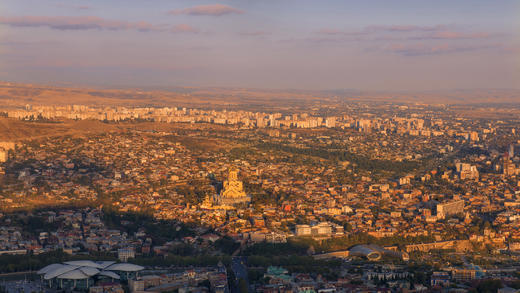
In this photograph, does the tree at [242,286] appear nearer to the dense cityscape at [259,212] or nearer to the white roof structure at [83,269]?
the dense cityscape at [259,212]

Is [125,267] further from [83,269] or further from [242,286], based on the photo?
[242,286]

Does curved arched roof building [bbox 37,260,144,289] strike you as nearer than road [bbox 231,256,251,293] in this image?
Yes

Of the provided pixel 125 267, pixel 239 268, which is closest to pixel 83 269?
pixel 125 267

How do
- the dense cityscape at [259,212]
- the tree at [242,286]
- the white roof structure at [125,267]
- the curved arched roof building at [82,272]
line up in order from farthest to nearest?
the dense cityscape at [259,212]
the white roof structure at [125,267]
the curved arched roof building at [82,272]
the tree at [242,286]

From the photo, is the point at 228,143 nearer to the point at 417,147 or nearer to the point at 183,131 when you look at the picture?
the point at 183,131

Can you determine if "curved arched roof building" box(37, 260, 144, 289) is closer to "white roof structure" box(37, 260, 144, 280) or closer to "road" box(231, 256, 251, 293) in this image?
"white roof structure" box(37, 260, 144, 280)

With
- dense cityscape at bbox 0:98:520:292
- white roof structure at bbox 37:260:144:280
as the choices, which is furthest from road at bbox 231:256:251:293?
white roof structure at bbox 37:260:144:280

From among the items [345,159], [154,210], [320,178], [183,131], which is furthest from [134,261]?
[183,131]

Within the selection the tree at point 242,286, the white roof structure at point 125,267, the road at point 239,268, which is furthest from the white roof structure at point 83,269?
the tree at point 242,286

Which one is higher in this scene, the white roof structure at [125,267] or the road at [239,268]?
the white roof structure at [125,267]
